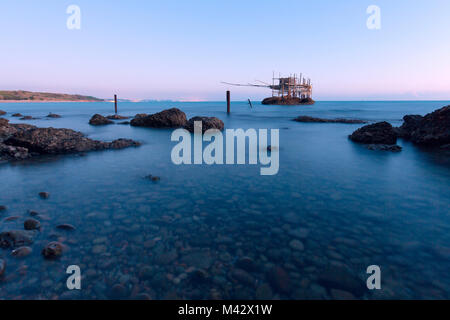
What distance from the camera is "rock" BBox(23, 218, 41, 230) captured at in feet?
14.7

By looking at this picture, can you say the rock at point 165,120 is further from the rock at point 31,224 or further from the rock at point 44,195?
the rock at point 31,224

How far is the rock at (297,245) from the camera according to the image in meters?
4.05

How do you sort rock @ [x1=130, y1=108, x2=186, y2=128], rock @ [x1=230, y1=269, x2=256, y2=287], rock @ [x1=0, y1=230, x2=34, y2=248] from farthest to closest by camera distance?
rock @ [x1=130, y1=108, x2=186, y2=128] < rock @ [x1=0, y1=230, x2=34, y2=248] < rock @ [x1=230, y1=269, x2=256, y2=287]

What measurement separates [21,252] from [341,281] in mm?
4904

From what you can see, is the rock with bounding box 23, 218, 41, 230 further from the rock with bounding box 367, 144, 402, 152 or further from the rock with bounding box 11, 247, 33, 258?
the rock with bounding box 367, 144, 402, 152

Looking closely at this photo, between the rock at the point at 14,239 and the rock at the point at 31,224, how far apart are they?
24 cm

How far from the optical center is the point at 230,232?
455 cm

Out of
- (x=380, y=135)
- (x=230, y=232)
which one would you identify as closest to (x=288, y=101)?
(x=380, y=135)

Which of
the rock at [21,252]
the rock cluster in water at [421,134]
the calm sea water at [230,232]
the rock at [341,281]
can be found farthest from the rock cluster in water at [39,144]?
the rock cluster in water at [421,134]

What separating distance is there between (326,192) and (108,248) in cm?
561

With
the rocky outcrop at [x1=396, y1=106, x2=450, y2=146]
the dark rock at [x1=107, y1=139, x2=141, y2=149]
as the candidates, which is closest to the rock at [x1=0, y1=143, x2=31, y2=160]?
the dark rock at [x1=107, y1=139, x2=141, y2=149]

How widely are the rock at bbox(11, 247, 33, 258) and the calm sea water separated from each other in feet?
0.22

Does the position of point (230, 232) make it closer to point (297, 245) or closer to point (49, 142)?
point (297, 245)
